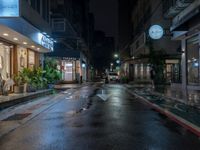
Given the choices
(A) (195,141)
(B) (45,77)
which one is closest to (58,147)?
(A) (195,141)

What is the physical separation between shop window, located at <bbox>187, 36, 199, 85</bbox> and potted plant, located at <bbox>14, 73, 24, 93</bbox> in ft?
42.9

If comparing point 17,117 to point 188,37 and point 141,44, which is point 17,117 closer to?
point 188,37

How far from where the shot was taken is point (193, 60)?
3133 cm

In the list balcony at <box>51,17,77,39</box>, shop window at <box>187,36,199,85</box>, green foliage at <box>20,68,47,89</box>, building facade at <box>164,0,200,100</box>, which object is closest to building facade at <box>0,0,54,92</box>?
green foliage at <box>20,68,47,89</box>

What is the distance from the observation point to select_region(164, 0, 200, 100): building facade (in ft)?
91.4

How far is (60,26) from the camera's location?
204ft

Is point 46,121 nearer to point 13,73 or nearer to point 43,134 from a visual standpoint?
point 43,134

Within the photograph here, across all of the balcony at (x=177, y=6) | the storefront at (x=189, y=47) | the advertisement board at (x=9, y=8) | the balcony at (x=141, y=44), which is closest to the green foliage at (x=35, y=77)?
the advertisement board at (x=9, y=8)

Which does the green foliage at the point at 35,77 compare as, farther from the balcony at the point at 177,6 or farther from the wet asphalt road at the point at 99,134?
the wet asphalt road at the point at 99,134

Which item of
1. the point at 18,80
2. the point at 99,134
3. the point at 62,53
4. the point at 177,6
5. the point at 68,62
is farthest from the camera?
the point at 68,62

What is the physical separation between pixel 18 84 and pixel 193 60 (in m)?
13.7

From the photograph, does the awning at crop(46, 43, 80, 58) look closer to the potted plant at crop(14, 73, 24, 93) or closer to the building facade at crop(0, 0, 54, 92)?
the building facade at crop(0, 0, 54, 92)

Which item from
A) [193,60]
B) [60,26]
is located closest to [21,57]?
[193,60]

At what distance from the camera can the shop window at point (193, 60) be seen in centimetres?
3008
